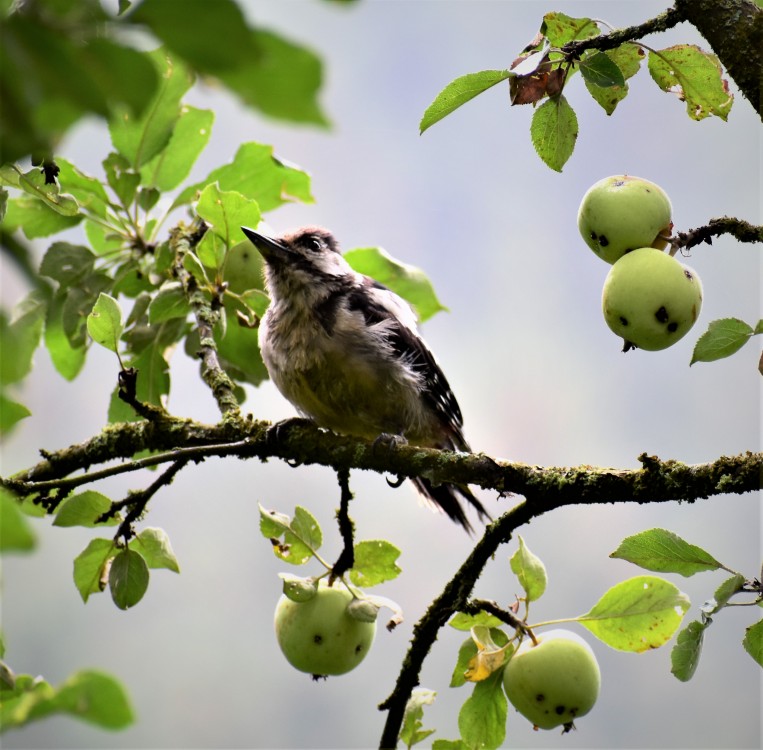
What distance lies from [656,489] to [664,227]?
23.8 inches

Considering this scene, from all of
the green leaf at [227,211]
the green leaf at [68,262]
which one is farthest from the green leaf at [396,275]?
the green leaf at [68,262]

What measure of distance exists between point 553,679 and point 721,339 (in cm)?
92

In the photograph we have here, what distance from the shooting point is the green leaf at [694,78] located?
2.14 m

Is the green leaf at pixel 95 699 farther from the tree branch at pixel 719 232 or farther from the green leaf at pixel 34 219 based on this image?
the green leaf at pixel 34 219

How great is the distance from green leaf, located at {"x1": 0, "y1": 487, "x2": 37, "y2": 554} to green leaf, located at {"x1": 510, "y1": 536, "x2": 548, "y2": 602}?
1.78 metres

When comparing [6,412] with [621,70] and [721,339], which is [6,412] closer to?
[721,339]

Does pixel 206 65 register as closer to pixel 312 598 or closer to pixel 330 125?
pixel 330 125

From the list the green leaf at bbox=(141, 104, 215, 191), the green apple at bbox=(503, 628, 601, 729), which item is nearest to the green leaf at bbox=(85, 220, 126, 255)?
the green leaf at bbox=(141, 104, 215, 191)

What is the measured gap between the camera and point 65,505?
2314 millimetres

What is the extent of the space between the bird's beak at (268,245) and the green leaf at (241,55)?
2.62 meters

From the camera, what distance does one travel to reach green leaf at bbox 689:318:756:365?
1783 millimetres

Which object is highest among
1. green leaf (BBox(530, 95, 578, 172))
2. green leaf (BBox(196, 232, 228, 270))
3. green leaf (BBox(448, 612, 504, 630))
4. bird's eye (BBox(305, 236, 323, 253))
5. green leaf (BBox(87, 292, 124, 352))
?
bird's eye (BBox(305, 236, 323, 253))

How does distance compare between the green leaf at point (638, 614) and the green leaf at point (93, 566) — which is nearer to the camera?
the green leaf at point (638, 614)

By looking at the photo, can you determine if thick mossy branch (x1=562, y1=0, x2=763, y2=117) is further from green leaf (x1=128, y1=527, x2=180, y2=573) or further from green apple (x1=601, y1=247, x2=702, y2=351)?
green leaf (x1=128, y1=527, x2=180, y2=573)
